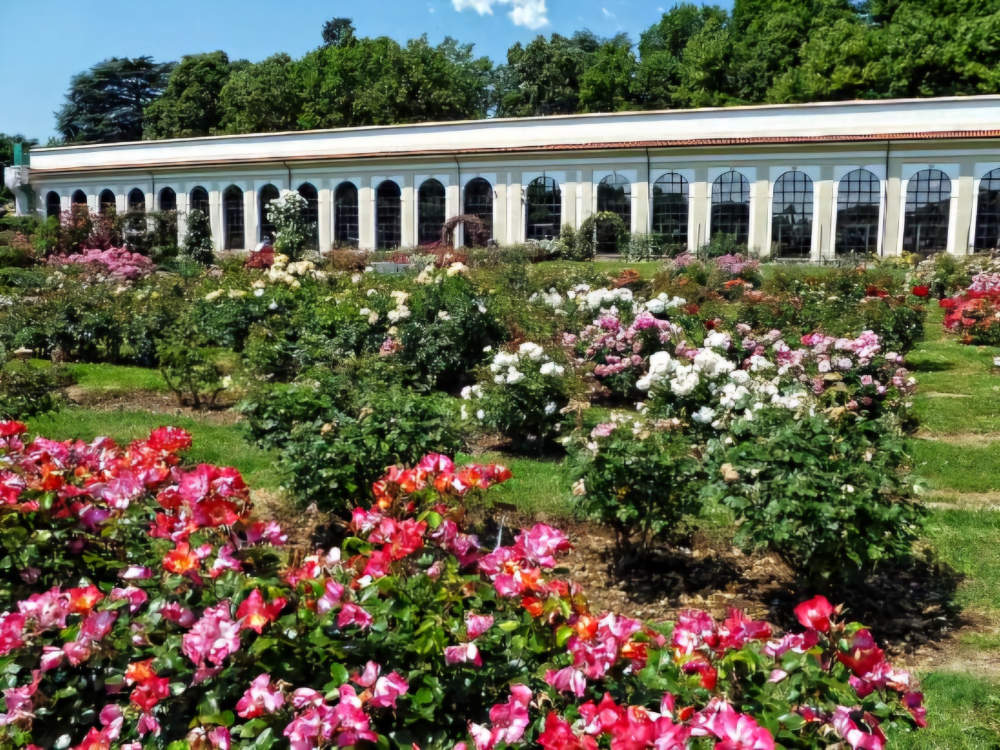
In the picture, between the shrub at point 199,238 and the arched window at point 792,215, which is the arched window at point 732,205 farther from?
the shrub at point 199,238

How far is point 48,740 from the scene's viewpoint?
2.83 m

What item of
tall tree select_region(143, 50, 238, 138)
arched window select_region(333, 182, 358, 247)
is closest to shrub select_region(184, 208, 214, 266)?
arched window select_region(333, 182, 358, 247)

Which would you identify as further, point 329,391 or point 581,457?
point 329,391

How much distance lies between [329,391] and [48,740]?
3.81m

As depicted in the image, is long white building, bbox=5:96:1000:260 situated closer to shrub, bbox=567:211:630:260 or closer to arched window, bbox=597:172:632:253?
arched window, bbox=597:172:632:253

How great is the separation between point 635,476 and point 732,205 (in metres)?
27.1

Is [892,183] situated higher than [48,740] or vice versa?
A: [892,183]

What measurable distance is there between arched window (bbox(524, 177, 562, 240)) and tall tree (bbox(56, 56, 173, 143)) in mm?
43648

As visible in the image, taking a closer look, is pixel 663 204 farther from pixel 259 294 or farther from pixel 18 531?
pixel 18 531

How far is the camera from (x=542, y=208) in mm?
33562

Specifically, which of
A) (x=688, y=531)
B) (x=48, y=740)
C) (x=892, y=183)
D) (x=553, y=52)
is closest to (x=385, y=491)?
(x=48, y=740)

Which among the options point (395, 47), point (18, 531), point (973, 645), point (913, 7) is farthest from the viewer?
point (395, 47)

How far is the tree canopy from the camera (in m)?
39.8

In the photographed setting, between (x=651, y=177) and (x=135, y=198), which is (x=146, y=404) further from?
(x=135, y=198)
